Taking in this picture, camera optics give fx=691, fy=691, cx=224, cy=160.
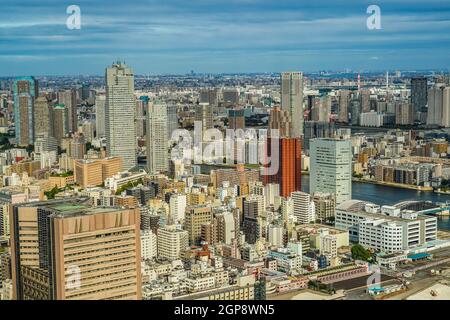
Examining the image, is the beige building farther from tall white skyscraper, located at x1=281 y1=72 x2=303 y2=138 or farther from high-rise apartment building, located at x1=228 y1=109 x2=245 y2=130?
tall white skyscraper, located at x1=281 y1=72 x2=303 y2=138

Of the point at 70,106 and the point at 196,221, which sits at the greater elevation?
the point at 70,106

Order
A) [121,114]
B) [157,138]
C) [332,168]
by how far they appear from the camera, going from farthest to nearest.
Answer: [121,114]
[157,138]
[332,168]

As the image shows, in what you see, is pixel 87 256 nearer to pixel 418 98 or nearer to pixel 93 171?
pixel 93 171

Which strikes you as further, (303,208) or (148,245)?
(303,208)

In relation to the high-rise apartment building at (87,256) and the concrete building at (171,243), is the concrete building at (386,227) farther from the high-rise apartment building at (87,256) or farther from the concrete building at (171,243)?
the high-rise apartment building at (87,256)

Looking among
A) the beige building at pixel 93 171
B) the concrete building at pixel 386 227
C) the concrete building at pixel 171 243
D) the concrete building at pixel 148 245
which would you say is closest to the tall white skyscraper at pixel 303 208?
A: the concrete building at pixel 386 227

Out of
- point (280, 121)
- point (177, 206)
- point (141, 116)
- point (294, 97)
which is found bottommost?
point (177, 206)

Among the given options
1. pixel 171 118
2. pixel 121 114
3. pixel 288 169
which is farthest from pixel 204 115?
pixel 288 169
